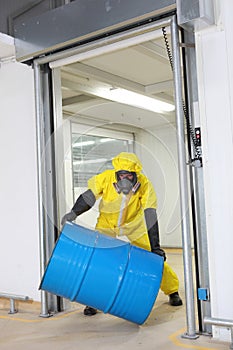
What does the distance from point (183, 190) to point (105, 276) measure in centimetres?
62

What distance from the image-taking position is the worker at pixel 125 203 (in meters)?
2.31

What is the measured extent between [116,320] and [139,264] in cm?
54

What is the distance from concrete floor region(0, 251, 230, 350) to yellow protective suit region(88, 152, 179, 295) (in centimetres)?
49

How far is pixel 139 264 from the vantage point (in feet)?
7.70

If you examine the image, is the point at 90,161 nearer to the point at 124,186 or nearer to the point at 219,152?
the point at 124,186

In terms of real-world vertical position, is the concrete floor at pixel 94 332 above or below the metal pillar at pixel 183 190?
below

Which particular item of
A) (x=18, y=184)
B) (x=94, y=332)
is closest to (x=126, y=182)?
(x=94, y=332)

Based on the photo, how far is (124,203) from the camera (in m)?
2.40

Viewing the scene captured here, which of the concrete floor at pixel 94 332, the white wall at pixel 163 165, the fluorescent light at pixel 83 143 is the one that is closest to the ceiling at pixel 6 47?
the fluorescent light at pixel 83 143

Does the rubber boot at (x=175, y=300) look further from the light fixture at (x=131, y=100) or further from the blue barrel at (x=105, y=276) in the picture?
the light fixture at (x=131, y=100)

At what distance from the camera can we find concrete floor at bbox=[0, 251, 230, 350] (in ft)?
7.28

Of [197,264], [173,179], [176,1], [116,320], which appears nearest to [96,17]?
[176,1]

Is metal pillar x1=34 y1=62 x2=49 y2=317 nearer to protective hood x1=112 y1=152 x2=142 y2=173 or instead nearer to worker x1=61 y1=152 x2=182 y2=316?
worker x1=61 y1=152 x2=182 y2=316

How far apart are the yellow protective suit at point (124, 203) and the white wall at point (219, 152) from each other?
33 cm
